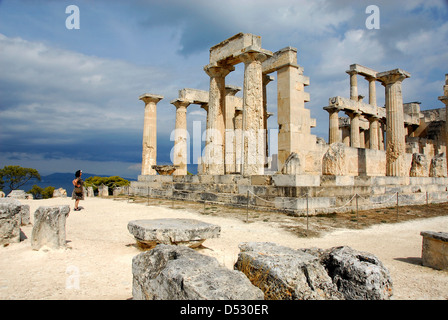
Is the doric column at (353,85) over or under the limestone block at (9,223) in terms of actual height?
over

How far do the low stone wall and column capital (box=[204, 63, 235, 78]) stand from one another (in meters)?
5.38

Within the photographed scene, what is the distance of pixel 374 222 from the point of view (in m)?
9.20

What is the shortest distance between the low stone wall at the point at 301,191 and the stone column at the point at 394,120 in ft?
4.84

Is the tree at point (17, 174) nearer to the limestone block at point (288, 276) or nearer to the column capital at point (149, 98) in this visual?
the column capital at point (149, 98)

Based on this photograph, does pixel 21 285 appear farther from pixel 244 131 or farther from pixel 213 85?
pixel 213 85

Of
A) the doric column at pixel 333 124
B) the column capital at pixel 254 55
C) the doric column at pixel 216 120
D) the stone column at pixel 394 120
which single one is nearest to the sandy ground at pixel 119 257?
the doric column at pixel 216 120

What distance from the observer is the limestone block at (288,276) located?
10.1 ft

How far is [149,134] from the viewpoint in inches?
862

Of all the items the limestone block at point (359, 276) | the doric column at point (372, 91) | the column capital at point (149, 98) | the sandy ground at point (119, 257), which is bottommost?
the sandy ground at point (119, 257)

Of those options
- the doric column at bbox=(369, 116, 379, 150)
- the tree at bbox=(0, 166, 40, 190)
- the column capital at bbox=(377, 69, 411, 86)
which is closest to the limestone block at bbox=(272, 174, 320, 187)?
the column capital at bbox=(377, 69, 411, 86)

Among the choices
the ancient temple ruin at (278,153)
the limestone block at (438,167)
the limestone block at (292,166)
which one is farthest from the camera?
the limestone block at (438,167)

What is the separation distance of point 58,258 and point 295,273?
3.82 meters

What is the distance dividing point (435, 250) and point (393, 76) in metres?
16.5

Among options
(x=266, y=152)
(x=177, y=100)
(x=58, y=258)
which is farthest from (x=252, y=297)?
(x=177, y=100)
